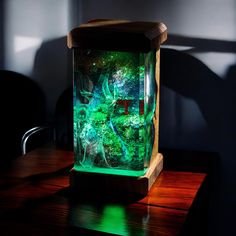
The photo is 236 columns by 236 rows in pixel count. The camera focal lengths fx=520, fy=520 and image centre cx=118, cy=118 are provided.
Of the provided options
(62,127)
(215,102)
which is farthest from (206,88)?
(62,127)

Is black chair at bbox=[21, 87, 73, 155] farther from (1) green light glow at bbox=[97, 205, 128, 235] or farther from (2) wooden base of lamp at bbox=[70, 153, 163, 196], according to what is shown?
(1) green light glow at bbox=[97, 205, 128, 235]

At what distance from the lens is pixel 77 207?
157 centimetres

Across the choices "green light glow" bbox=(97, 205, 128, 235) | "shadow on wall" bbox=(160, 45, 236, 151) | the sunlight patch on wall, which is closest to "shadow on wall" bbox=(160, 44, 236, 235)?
"shadow on wall" bbox=(160, 45, 236, 151)

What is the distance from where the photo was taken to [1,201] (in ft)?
5.28

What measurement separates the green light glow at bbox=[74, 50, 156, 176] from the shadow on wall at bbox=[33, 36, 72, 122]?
748 mm

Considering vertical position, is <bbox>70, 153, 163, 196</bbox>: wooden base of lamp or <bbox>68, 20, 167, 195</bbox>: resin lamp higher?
<bbox>68, 20, 167, 195</bbox>: resin lamp

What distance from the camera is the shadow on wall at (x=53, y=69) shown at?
94.6 inches

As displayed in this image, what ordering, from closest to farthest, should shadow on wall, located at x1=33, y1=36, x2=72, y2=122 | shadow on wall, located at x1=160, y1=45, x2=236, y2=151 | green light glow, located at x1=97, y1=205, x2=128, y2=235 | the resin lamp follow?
green light glow, located at x1=97, y1=205, x2=128, y2=235 → the resin lamp → shadow on wall, located at x1=160, y1=45, x2=236, y2=151 → shadow on wall, located at x1=33, y1=36, x2=72, y2=122

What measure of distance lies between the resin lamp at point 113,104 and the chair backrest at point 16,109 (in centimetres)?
81

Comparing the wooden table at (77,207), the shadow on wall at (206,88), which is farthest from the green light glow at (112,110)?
the shadow on wall at (206,88)

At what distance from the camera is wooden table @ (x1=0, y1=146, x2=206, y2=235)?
1.41 m

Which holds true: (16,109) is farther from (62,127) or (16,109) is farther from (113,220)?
(113,220)

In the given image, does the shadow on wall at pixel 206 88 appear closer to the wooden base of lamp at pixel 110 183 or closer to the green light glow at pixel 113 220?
the wooden base of lamp at pixel 110 183

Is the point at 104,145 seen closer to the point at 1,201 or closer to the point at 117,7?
the point at 1,201
